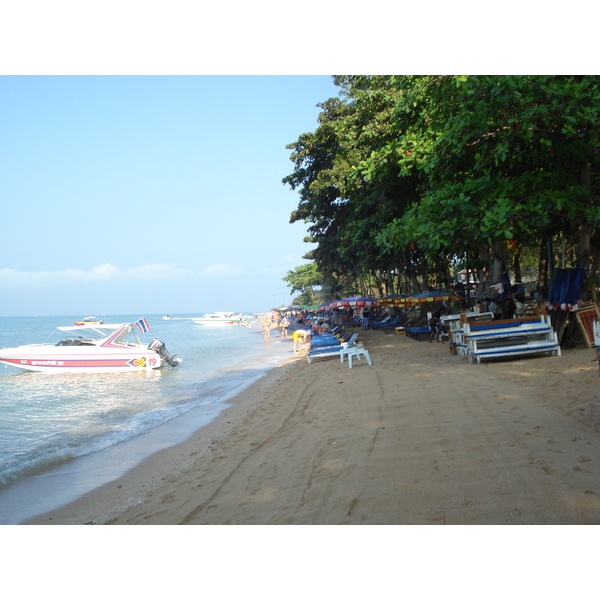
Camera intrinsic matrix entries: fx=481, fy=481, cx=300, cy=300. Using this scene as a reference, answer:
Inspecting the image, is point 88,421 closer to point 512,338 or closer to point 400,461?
point 400,461

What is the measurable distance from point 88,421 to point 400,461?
8.83m

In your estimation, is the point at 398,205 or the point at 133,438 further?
the point at 398,205

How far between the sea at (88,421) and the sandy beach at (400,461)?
0.69m

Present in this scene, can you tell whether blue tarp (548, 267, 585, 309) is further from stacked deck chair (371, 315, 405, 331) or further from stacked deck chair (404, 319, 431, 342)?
stacked deck chair (371, 315, 405, 331)

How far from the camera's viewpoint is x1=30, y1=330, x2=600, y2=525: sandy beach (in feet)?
11.7

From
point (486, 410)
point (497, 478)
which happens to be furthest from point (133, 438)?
point (497, 478)

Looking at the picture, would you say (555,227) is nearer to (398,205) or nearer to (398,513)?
(398,205)

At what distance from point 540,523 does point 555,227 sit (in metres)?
12.1

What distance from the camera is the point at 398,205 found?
17250mm

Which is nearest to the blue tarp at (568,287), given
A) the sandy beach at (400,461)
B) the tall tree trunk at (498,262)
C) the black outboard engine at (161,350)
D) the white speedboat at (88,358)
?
the sandy beach at (400,461)

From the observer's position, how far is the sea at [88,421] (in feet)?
22.1

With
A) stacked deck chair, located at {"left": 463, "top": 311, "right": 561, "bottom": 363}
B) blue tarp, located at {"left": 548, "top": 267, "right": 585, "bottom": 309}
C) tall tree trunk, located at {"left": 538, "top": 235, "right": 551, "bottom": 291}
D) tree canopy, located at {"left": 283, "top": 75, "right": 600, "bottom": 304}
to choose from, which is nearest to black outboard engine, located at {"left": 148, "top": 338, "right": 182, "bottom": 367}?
tree canopy, located at {"left": 283, "top": 75, "right": 600, "bottom": 304}

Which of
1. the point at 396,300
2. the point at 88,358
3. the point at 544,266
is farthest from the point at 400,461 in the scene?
the point at 396,300

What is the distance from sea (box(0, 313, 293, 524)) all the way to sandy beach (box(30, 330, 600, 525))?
2.25 ft
